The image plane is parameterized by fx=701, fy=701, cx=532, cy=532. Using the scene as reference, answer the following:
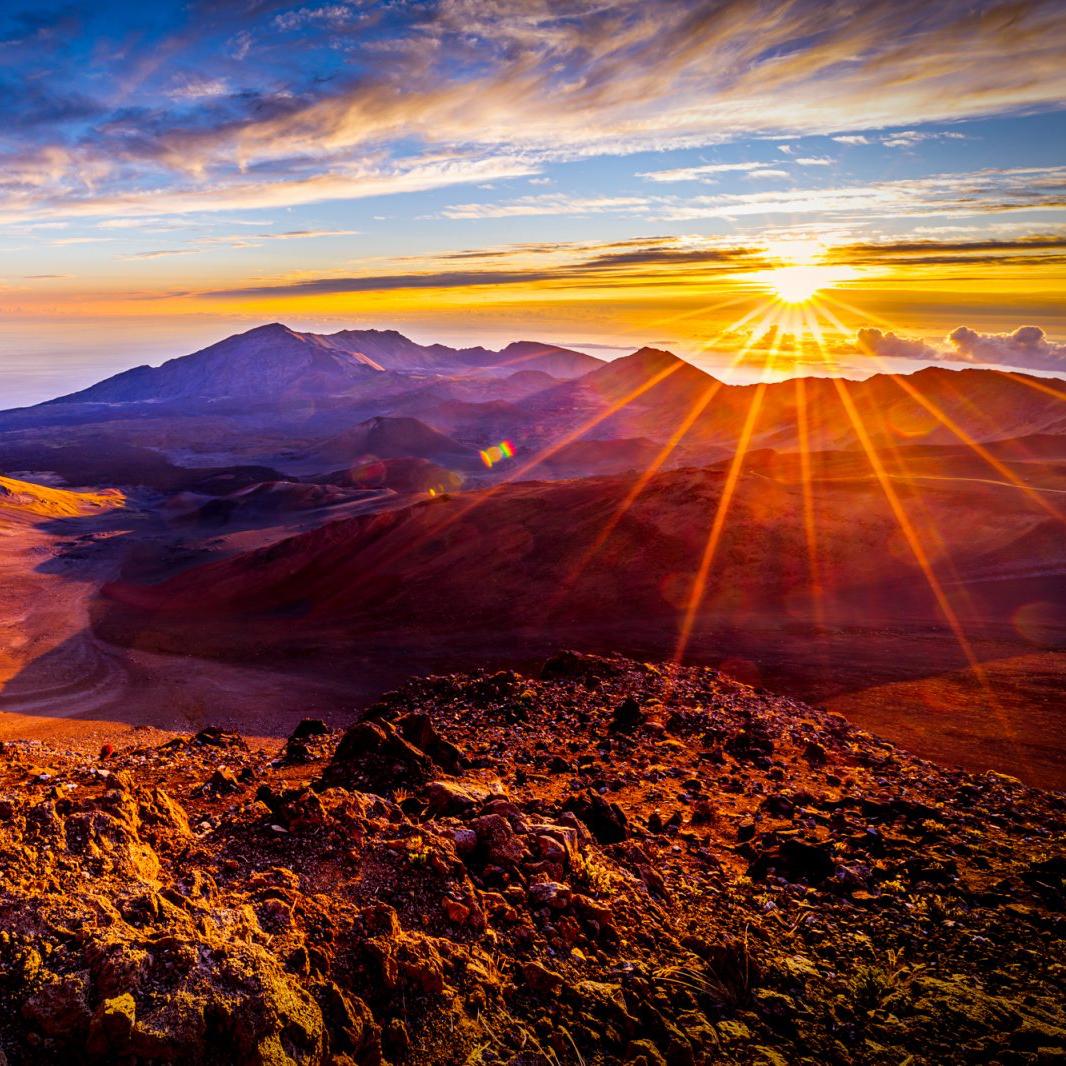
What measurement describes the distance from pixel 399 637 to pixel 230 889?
2568 centimetres

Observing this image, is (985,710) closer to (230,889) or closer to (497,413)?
(230,889)

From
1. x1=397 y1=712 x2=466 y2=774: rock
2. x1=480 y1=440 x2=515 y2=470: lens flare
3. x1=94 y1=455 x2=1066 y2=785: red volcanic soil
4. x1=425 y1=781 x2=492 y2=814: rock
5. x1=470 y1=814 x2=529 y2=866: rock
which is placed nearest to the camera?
x1=470 y1=814 x2=529 y2=866: rock

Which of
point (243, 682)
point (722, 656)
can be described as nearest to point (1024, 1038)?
point (722, 656)

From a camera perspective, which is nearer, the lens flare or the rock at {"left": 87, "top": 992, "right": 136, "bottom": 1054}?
the rock at {"left": 87, "top": 992, "right": 136, "bottom": 1054}

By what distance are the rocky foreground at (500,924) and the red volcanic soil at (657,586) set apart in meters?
11.2

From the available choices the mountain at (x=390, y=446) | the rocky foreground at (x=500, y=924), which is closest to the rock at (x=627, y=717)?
the rocky foreground at (x=500, y=924)

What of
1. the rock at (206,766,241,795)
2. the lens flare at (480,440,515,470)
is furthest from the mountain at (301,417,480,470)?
the rock at (206,766,241,795)

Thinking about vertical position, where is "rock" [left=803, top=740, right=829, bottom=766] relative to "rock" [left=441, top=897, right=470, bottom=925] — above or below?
below

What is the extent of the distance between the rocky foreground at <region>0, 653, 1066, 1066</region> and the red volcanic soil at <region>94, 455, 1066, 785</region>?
1119cm

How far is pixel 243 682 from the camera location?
2652 centimetres

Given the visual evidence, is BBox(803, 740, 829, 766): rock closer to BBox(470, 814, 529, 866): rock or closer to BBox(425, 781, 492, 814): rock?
BBox(425, 781, 492, 814): rock

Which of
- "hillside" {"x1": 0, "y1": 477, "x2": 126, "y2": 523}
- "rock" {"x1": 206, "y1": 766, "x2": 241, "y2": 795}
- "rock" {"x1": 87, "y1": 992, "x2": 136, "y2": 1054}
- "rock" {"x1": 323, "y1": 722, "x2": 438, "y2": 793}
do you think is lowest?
"rock" {"x1": 206, "y1": 766, "x2": 241, "y2": 795}

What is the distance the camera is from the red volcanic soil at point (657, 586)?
25719mm

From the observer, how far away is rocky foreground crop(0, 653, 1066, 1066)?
4348 millimetres
